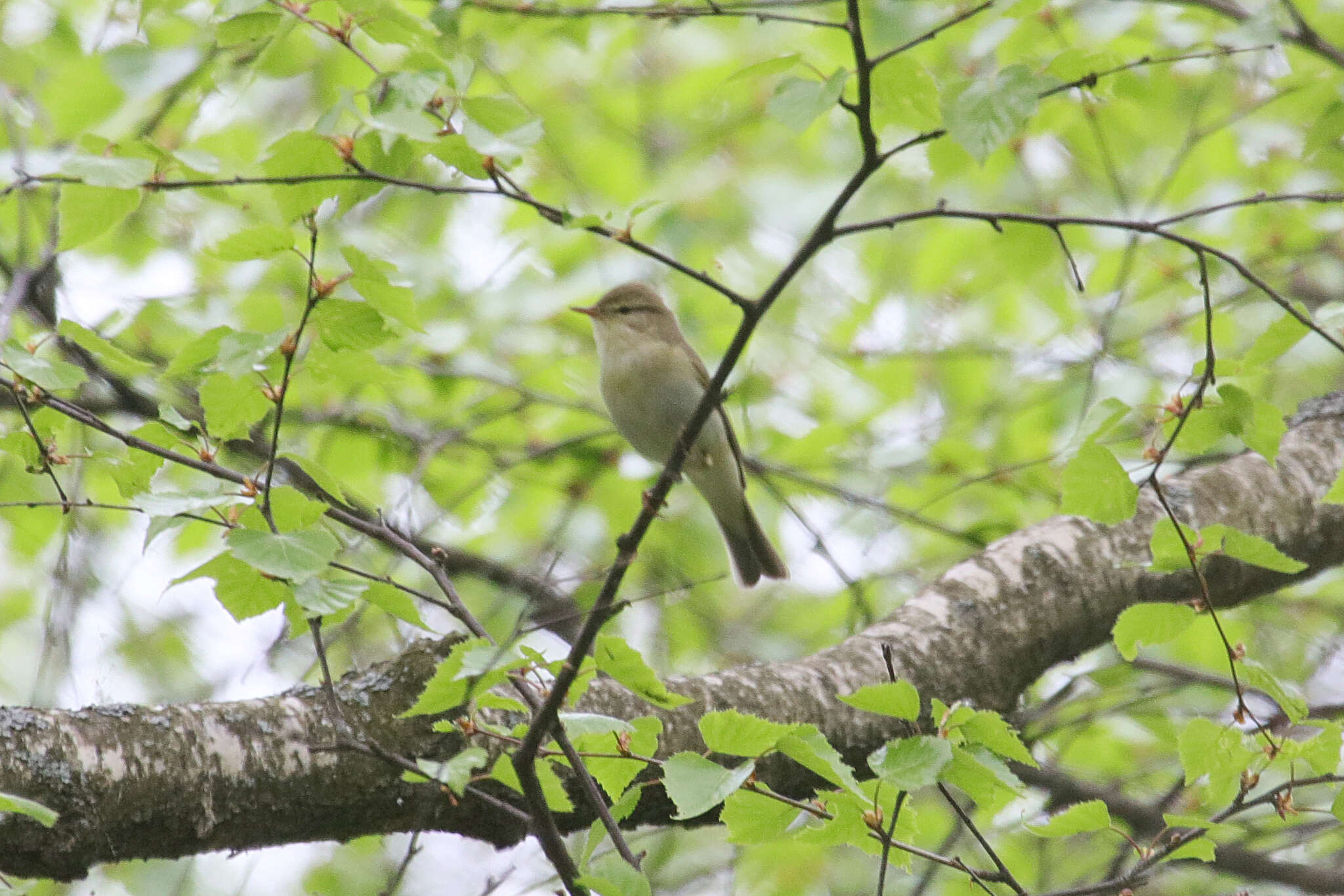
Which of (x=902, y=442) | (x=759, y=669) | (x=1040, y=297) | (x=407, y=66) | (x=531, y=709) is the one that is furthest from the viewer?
(x=1040, y=297)


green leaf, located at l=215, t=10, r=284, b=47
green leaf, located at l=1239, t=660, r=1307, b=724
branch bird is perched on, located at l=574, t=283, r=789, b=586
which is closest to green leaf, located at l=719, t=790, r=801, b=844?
green leaf, located at l=1239, t=660, r=1307, b=724

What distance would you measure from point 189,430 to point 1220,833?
2.03 m

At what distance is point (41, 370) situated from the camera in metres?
1.98

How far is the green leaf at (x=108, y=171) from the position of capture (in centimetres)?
189

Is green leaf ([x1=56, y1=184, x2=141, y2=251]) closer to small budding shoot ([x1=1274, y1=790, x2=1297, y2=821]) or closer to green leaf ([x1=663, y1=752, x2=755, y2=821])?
green leaf ([x1=663, y1=752, x2=755, y2=821])

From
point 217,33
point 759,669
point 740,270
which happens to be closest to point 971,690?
point 759,669

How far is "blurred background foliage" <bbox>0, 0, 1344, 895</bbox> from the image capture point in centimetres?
354

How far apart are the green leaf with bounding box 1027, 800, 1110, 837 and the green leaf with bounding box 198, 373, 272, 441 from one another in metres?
1.48

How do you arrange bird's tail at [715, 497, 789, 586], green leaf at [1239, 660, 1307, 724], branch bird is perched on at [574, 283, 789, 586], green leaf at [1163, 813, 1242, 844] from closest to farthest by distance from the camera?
green leaf at [1163, 813, 1242, 844]
green leaf at [1239, 660, 1307, 724]
branch bird is perched on at [574, 283, 789, 586]
bird's tail at [715, 497, 789, 586]

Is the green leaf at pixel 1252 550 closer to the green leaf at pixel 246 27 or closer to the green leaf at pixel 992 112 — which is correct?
the green leaf at pixel 992 112

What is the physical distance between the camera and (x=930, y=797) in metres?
5.13

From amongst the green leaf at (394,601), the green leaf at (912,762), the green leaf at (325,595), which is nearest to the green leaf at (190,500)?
the green leaf at (325,595)

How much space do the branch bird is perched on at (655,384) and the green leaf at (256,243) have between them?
2.04 m

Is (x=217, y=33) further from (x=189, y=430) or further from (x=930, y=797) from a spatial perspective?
(x=930, y=797)
